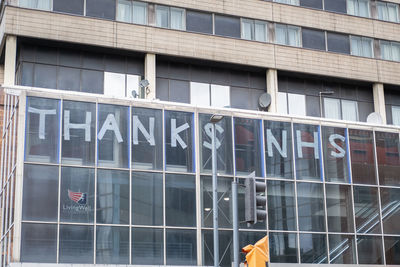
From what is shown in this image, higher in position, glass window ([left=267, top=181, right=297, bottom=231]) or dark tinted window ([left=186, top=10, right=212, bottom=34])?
dark tinted window ([left=186, top=10, right=212, bottom=34])

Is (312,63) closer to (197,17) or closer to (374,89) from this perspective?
(374,89)

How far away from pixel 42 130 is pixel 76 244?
456cm

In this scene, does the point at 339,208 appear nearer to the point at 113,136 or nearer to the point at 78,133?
the point at 113,136

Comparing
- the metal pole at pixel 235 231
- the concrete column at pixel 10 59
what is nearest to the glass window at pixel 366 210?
the metal pole at pixel 235 231

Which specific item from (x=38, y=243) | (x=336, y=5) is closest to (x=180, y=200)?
(x=38, y=243)

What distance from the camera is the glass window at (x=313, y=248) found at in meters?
29.5

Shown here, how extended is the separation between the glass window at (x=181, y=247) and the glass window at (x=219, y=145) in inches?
113

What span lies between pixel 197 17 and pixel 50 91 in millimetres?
11311

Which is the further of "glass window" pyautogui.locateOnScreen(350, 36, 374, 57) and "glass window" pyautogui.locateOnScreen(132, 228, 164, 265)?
"glass window" pyautogui.locateOnScreen(350, 36, 374, 57)

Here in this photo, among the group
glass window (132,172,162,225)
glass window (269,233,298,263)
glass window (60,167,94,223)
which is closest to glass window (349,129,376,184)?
glass window (269,233,298,263)

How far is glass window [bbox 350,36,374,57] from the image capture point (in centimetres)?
3937

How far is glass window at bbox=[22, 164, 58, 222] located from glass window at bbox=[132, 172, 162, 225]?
3149 mm

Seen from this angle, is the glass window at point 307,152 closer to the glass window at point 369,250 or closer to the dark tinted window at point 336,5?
the glass window at point 369,250

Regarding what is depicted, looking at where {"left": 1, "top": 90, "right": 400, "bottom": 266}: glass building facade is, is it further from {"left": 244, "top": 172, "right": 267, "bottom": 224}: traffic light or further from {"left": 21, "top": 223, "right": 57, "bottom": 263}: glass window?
{"left": 244, "top": 172, "right": 267, "bottom": 224}: traffic light
